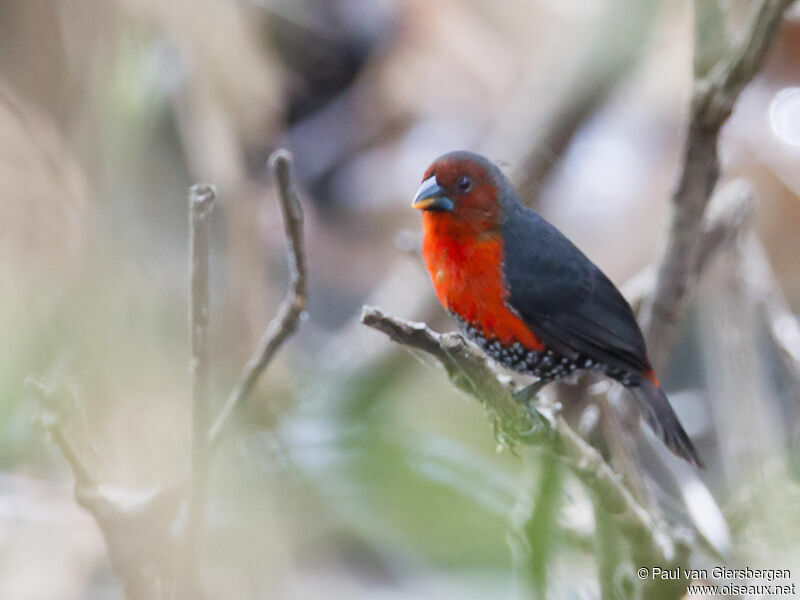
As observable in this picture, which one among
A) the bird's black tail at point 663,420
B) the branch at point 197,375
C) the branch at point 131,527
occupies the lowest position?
the branch at point 131,527

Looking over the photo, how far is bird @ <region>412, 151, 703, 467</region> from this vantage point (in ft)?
3.28

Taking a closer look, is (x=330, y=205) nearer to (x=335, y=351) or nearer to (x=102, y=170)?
(x=335, y=351)

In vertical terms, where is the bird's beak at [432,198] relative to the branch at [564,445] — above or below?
above

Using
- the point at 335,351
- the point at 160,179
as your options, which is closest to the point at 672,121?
the point at 335,351

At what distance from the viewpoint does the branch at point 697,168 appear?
112cm

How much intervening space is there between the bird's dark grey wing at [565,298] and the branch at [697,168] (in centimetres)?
28

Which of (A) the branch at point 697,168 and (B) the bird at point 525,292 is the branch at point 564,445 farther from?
(A) the branch at point 697,168

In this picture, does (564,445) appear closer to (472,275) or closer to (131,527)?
(472,275)

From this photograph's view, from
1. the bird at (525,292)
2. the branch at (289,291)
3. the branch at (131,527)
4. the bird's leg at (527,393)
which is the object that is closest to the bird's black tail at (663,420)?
the bird at (525,292)

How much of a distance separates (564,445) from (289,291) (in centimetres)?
35

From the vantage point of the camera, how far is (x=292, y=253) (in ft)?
2.85

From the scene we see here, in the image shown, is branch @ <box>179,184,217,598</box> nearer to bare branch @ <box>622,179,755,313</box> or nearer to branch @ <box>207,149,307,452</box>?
branch @ <box>207,149,307,452</box>

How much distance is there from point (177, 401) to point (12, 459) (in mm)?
232

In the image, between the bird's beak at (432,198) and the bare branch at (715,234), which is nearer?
the bird's beak at (432,198)
